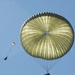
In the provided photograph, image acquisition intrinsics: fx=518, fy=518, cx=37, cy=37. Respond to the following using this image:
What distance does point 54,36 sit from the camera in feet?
265

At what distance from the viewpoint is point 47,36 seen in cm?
8150

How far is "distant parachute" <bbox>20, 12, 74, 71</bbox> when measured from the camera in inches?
3113

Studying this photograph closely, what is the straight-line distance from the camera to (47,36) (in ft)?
267

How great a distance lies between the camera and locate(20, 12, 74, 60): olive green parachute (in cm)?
7900

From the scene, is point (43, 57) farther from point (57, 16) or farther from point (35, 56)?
point (57, 16)

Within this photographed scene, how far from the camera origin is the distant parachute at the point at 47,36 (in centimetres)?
7906

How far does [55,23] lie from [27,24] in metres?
4.33

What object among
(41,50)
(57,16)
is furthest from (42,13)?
(41,50)

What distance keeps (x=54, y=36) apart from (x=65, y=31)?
6.27 ft

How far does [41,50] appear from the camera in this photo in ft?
271

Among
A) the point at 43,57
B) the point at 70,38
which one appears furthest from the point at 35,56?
the point at 70,38

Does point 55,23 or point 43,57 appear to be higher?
point 55,23

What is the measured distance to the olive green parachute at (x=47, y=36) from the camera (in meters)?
79.0

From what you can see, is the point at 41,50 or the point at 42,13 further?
the point at 41,50
